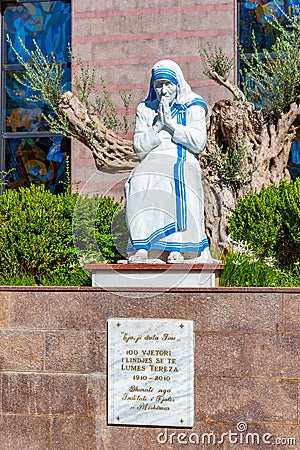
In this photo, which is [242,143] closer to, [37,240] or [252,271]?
[252,271]

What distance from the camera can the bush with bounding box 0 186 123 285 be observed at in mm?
10281

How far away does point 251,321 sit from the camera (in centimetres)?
795

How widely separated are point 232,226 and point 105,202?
170 cm

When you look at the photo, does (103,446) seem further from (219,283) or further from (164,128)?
(164,128)

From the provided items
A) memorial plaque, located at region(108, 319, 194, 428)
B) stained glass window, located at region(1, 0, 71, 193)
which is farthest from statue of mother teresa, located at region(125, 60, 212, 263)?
stained glass window, located at region(1, 0, 71, 193)

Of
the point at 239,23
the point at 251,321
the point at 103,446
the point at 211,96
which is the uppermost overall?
the point at 239,23

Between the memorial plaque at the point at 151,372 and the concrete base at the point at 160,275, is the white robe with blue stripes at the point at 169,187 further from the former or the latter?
the memorial plaque at the point at 151,372

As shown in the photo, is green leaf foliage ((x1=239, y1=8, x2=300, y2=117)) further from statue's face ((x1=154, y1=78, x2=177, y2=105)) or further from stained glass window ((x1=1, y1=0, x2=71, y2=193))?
stained glass window ((x1=1, y1=0, x2=71, y2=193))

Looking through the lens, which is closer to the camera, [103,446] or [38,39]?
Result: [103,446]

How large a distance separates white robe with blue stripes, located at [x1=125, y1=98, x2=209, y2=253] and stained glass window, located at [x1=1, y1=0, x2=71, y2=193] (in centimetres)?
590

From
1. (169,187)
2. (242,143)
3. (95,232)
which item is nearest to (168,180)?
(169,187)

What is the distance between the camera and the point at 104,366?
27.0 feet

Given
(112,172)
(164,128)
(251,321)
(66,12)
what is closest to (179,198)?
(164,128)

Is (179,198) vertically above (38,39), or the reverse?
(38,39)
